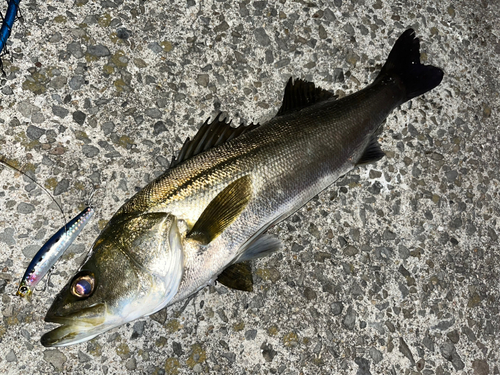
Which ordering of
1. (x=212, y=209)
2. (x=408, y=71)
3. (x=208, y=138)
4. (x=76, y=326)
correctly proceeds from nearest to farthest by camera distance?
(x=76, y=326) < (x=212, y=209) < (x=208, y=138) < (x=408, y=71)

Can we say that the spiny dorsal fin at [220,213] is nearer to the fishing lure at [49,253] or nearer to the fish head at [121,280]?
the fish head at [121,280]

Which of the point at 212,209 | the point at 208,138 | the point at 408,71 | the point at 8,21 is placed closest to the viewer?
the point at 212,209

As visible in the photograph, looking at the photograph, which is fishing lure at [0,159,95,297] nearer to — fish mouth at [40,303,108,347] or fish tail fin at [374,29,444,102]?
fish mouth at [40,303,108,347]

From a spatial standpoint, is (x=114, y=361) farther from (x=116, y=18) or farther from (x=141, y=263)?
(x=116, y=18)

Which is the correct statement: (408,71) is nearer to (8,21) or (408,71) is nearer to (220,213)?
(220,213)

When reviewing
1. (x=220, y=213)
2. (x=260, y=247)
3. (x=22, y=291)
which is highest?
(x=220, y=213)

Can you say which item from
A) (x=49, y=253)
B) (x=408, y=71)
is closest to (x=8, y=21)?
(x=49, y=253)

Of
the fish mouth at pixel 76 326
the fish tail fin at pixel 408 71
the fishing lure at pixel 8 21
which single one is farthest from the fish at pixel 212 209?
the fishing lure at pixel 8 21
